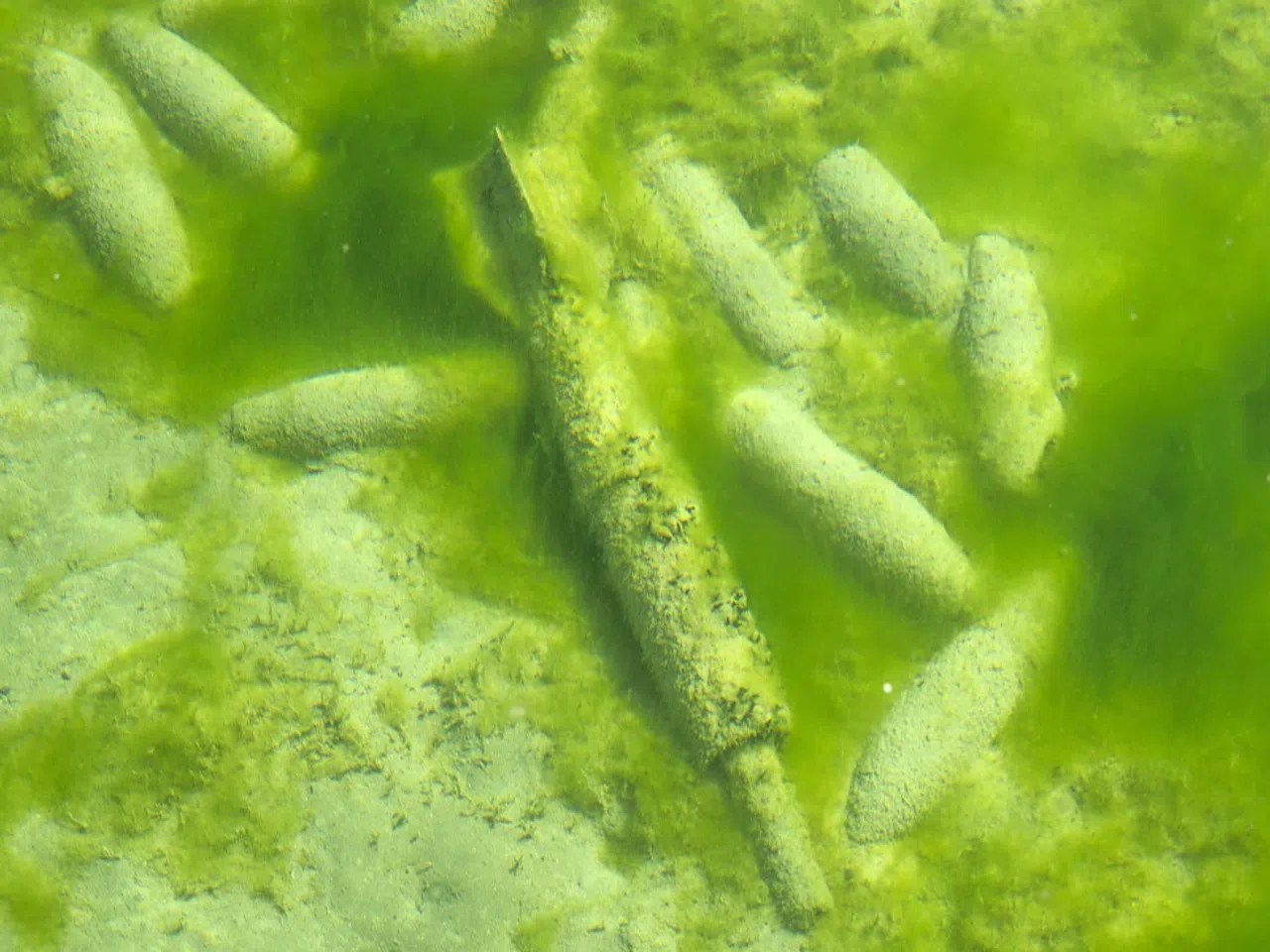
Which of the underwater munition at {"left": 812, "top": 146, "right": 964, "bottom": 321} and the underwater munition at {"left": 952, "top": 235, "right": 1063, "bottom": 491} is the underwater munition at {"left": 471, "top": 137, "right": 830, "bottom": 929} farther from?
the underwater munition at {"left": 952, "top": 235, "right": 1063, "bottom": 491}

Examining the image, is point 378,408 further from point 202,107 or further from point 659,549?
point 202,107

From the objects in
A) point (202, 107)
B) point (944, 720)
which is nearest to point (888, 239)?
point (944, 720)

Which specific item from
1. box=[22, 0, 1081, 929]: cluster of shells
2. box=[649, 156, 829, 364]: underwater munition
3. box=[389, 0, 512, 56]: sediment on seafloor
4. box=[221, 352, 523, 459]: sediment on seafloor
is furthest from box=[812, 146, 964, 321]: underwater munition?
box=[389, 0, 512, 56]: sediment on seafloor

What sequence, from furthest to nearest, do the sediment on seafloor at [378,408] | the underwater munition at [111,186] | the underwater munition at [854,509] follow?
the underwater munition at [111,186] < the sediment on seafloor at [378,408] < the underwater munition at [854,509]

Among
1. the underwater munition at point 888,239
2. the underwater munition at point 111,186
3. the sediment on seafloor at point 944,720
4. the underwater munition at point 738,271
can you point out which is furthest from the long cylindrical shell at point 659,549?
the underwater munition at point 111,186

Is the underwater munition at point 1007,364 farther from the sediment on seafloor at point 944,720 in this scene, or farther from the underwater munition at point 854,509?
the sediment on seafloor at point 944,720
